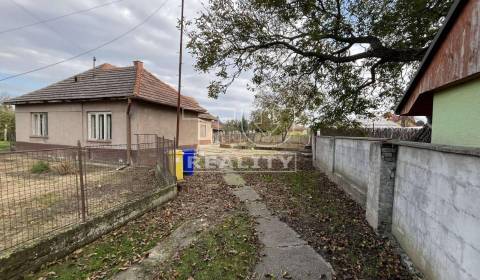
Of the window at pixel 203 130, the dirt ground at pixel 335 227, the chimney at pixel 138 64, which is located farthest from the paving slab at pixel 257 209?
the window at pixel 203 130

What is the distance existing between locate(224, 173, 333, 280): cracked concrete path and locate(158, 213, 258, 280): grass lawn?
18 centimetres

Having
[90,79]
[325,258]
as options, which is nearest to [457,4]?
[325,258]

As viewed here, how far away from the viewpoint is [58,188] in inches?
254

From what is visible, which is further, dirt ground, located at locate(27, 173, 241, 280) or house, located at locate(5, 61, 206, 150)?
house, located at locate(5, 61, 206, 150)

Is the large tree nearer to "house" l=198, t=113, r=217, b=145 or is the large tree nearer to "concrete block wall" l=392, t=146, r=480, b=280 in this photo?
"concrete block wall" l=392, t=146, r=480, b=280

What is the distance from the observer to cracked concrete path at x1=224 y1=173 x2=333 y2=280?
3654 mm

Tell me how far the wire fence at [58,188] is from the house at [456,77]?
19.5ft

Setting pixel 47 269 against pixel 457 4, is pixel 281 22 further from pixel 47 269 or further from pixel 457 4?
pixel 47 269

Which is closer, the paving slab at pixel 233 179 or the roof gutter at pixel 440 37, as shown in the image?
the roof gutter at pixel 440 37

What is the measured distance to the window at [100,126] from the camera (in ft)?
44.6

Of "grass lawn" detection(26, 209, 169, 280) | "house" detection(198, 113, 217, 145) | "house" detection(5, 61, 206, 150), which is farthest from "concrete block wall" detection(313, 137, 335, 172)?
"house" detection(198, 113, 217, 145)

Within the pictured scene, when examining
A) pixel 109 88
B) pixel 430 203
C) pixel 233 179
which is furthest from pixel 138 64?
pixel 430 203

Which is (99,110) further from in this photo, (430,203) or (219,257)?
(430,203)

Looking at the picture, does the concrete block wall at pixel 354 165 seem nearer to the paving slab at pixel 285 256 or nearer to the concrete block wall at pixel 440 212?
the concrete block wall at pixel 440 212
